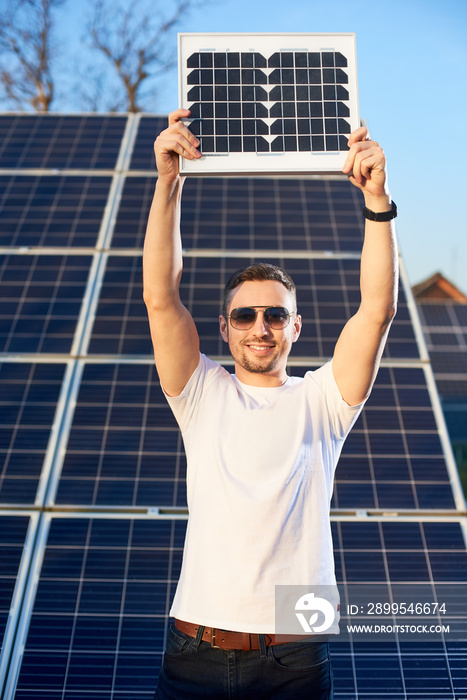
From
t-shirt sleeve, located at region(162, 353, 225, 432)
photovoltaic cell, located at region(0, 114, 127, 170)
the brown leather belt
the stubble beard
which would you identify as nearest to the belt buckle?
the brown leather belt

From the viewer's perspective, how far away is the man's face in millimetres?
2811

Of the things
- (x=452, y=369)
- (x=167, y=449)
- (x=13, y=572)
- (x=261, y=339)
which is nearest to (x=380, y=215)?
(x=261, y=339)

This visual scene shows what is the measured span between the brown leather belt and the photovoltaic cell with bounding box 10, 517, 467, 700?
162cm

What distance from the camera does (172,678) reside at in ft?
8.05

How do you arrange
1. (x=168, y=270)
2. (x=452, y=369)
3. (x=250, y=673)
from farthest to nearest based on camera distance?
A: (x=452, y=369), (x=168, y=270), (x=250, y=673)

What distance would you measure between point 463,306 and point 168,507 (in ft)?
28.0

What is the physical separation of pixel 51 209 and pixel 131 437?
10.1 ft

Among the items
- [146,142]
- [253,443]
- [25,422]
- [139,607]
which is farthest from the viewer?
[146,142]

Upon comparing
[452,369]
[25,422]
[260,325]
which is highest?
[452,369]

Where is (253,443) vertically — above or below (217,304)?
below

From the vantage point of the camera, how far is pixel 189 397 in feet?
9.31

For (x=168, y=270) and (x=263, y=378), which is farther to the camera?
(x=263, y=378)

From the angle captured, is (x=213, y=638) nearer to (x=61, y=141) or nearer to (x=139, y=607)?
(x=139, y=607)

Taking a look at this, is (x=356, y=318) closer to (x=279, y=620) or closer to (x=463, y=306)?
(x=279, y=620)
